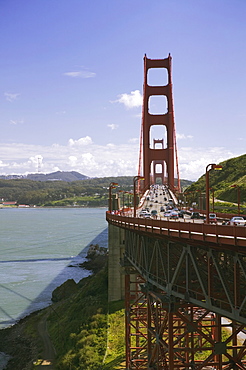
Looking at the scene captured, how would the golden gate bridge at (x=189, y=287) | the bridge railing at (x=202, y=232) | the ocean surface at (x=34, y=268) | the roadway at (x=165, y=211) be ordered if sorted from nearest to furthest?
the bridge railing at (x=202, y=232)
the golden gate bridge at (x=189, y=287)
the roadway at (x=165, y=211)
the ocean surface at (x=34, y=268)

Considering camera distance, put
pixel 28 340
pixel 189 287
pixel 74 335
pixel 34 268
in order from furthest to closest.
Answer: pixel 34 268 < pixel 28 340 < pixel 74 335 < pixel 189 287

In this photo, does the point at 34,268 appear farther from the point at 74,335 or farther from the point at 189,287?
the point at 189,287

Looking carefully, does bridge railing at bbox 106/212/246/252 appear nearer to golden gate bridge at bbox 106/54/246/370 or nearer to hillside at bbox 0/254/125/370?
golden gate bridge at bbox 106/54/246/370

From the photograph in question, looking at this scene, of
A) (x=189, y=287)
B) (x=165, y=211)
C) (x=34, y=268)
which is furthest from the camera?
(x=34, y=268)

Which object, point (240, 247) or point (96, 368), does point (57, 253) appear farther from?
point (240, 247)

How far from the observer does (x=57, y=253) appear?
264 ft

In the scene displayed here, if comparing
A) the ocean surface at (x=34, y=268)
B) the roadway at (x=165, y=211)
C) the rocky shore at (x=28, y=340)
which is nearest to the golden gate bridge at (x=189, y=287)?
the roadway at (x=165, y=211)

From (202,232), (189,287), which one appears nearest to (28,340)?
(189,287)

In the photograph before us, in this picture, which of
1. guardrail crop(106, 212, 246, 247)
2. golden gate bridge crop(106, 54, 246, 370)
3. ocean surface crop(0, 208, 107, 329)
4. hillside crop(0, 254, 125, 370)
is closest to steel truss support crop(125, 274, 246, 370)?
golden gate bridge crop(106, 54, 246, 370)

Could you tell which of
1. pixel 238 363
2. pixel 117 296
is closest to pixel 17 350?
pixel 117 296

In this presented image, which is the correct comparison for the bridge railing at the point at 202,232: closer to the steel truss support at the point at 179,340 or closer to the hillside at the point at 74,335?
the steel truss support at the point at 179,340

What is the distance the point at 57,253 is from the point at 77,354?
53327mm

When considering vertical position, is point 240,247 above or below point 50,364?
above

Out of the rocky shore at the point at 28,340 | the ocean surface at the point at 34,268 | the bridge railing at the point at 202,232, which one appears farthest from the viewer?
the ocean surface at the point at 34,268
